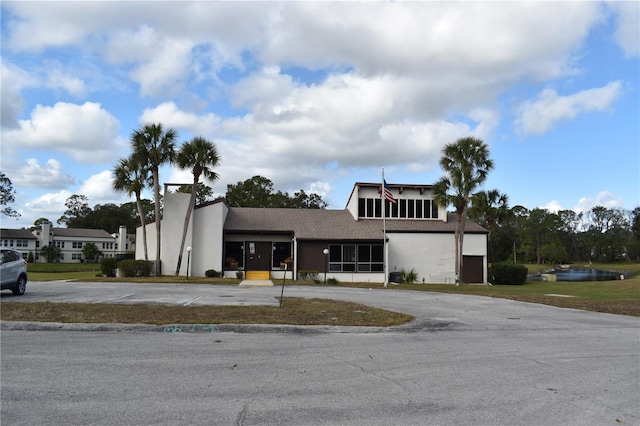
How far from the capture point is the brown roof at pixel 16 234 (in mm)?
83938

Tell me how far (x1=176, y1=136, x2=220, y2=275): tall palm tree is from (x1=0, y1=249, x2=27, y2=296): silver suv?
1616cm

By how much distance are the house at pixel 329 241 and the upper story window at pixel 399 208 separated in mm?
77

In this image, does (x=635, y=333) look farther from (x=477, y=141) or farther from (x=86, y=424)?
(x=477, y=141)

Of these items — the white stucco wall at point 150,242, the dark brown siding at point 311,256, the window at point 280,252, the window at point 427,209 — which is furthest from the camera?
the window at point 427,209

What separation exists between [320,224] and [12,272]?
76.4ft

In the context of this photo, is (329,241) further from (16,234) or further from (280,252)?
(16,234)

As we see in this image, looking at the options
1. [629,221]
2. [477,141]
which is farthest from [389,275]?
[629,221]

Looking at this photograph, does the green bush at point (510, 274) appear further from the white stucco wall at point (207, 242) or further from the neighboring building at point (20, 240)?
the neighboring building at point (20, 240)

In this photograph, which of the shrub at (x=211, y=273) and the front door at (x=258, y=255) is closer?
the shrub at (x=211, y=273)

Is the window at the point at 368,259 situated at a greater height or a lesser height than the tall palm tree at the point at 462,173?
lesser

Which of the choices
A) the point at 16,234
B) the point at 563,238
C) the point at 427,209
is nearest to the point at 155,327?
the point at 427,209

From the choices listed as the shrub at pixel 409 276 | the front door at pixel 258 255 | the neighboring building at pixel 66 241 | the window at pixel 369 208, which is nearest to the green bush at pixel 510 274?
the shrub at pixel 409 276

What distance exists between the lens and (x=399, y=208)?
37.9 meters

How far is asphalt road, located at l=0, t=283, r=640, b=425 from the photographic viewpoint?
5223 millimetres
